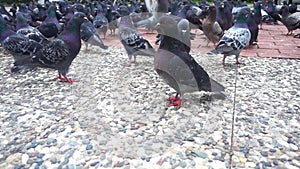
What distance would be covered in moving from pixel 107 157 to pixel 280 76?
9.05 feet

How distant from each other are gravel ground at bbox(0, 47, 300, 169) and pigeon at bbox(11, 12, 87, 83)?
8.6 inches

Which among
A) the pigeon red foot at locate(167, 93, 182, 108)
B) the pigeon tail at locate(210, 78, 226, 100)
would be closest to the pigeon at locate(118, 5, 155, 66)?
the pigeon red foot at locate(167, 93, 182, 108)

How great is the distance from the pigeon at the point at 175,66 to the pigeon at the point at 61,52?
1.26 meters

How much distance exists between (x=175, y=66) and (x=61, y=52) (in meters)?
1.54

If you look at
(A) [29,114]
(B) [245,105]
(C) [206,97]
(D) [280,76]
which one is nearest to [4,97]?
(A) [29,114]

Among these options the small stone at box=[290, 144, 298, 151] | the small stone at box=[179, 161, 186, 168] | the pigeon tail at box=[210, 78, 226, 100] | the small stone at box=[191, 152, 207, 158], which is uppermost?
the pigeon tail at box=[210, 78, 226, 100]

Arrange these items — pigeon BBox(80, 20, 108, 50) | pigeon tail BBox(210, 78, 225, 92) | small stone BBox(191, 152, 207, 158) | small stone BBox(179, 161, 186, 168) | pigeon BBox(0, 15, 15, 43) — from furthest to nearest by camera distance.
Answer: pigeon BBox(80, 20, 108, 50)
pigeon BBox(0, 15, 15, 43)
pigeon tail BBox(210, 78, 225, 92)
small stone BBox(191, 152, 207, 158)
small stone BBox(179, 161, 186, 168)

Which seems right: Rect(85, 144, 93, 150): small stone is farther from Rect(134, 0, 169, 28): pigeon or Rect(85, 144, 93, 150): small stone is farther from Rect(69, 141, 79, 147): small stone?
Rect(134, 0, 169, 28): pigeon

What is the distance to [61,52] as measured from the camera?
3.46 meters

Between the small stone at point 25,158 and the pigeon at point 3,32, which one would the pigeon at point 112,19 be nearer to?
the pigeon at point 3,32

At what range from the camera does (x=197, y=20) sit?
658cm

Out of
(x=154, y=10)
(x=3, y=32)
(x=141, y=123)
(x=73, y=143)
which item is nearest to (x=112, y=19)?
(x=154, y=10)

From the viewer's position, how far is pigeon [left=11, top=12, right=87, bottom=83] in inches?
137

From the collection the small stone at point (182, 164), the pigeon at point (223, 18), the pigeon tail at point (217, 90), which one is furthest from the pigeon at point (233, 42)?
the small stone at point (182, 164)
